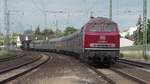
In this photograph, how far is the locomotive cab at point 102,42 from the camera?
2856 centimetres

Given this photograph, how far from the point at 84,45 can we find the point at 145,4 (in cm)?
1594

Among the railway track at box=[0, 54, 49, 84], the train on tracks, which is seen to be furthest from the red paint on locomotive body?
the railway track at box=[0, 54, 49, 84]

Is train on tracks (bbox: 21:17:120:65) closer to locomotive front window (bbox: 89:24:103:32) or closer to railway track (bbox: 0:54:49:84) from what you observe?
locomotive front window (bbox: 89:24:103:32)

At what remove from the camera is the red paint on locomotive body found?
2870cm

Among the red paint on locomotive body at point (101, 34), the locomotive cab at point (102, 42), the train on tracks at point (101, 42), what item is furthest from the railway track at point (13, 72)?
the red paint on locomotive body at point (101, 34)

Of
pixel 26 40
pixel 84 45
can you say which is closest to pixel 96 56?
pixel 84 45

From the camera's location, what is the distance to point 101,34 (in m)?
29.2

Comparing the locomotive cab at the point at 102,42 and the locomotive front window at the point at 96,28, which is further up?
the locomotive front window at the point at 96,28

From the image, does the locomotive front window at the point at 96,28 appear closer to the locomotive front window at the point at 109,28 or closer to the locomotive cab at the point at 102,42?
the locomotive cab at the point at 102,42

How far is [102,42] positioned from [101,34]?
2.42 feet

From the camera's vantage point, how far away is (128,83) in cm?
1750

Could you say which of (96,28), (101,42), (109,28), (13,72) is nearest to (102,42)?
(101,42)

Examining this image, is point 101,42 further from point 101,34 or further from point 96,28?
point 96,28

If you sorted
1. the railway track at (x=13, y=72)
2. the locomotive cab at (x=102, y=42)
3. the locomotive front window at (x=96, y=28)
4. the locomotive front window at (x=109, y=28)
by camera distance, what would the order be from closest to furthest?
the railway track at (x=13, y=72)
the locomotive cab at (x=102, y=42)
the locomotive front window at (x=109, y=28)
the locomotive front window at (x=96, y=28)
